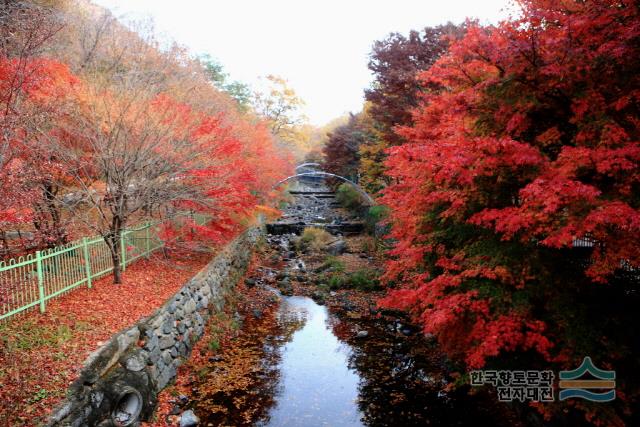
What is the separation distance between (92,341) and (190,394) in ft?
8.37

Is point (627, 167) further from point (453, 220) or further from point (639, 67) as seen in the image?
point (453, 220)

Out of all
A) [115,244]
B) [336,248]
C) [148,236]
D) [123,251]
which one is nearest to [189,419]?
[115,244]

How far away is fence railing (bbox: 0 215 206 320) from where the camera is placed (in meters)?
7.23

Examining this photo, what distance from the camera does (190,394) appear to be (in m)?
8.77

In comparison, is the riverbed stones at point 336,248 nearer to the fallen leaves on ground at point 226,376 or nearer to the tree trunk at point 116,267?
the fallen leaves on ground at point 226,376

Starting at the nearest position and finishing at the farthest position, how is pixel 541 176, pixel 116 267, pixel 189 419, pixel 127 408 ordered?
pixel 541 176 < pixel 127 408 < pixel 189 419 < pixel 116 267

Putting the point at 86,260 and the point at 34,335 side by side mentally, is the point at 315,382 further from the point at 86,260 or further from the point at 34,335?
the point at 86,260

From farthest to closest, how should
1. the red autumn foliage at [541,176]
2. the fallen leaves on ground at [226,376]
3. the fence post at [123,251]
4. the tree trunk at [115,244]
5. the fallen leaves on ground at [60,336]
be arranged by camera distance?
1. the fence post at [123,251]
2. the tree trunk at [115,244]
3. the fallen leaves on ground at [226,376]
4. the fallen leaves on ground at [60,336]
5. the red autumn foliage at [541,176]
